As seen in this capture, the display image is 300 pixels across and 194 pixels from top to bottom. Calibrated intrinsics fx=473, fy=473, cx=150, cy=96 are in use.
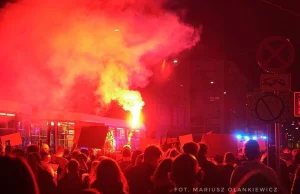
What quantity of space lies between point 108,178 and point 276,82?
3.94 m

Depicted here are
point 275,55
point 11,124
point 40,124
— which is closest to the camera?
point 275,55

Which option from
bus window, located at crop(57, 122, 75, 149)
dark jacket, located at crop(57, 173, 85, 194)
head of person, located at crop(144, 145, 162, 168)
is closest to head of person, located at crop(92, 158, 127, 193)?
head of person, located at crop(144, 145, 162, 168)

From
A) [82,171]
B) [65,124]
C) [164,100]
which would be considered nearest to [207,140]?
[82,171]

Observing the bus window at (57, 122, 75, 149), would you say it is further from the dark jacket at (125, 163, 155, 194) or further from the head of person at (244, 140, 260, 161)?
the head of person at (244, 140, 260, 161)

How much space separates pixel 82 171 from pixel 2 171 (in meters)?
7.27

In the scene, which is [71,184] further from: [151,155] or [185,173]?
[185,173]

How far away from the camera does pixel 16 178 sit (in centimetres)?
249

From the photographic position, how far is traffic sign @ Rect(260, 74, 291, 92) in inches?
312

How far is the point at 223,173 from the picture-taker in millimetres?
8289

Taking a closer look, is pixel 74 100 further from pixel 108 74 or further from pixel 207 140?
pixel 207 140

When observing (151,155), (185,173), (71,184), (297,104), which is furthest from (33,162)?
(297,104)

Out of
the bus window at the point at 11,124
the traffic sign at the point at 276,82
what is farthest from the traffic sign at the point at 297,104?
the bus window at the point at 11,124

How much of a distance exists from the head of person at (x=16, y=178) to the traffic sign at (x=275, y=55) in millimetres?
6208

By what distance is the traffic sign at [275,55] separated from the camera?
8062mm
